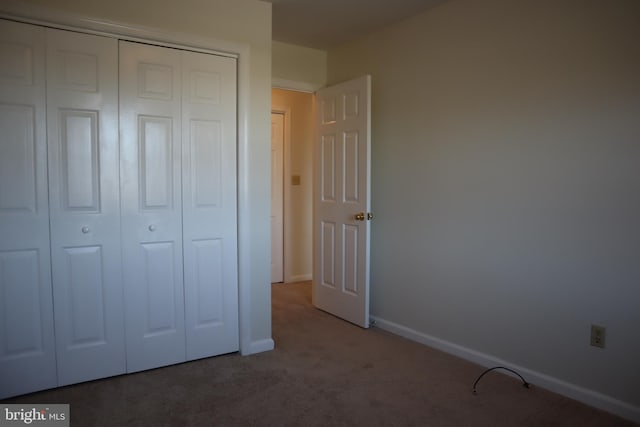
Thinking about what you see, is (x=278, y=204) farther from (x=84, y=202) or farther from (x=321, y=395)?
(x=321, y=395)

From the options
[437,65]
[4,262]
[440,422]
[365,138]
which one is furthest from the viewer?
[365,138]

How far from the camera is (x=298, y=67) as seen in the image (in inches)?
152

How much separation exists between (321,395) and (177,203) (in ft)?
4.75

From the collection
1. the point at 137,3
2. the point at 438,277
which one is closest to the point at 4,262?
the point at 137,3

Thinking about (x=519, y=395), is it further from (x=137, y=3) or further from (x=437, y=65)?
(x=137, y=3)

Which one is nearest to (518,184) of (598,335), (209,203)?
(598,335)

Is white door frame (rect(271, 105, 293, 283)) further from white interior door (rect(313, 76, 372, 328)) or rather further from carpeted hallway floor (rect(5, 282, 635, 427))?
carpeted hallway floor (rect(5, 282, 635, 427))

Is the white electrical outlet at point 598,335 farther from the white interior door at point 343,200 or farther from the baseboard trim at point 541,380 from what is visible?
the white interior door at point 343,200

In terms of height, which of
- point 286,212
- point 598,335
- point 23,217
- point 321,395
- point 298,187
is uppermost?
point 298,187

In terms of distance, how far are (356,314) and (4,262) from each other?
2440 millimetres

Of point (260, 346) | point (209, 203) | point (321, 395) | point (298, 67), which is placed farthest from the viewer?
point (298, 67)

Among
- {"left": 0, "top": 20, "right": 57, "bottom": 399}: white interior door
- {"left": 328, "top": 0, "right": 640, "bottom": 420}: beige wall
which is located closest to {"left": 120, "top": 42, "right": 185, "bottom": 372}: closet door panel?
{"left": 0, "top": 20, "right": 57, "bottom": 399}: white interior door

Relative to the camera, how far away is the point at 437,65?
3047 mm

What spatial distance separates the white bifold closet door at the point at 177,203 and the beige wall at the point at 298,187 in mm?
2257
